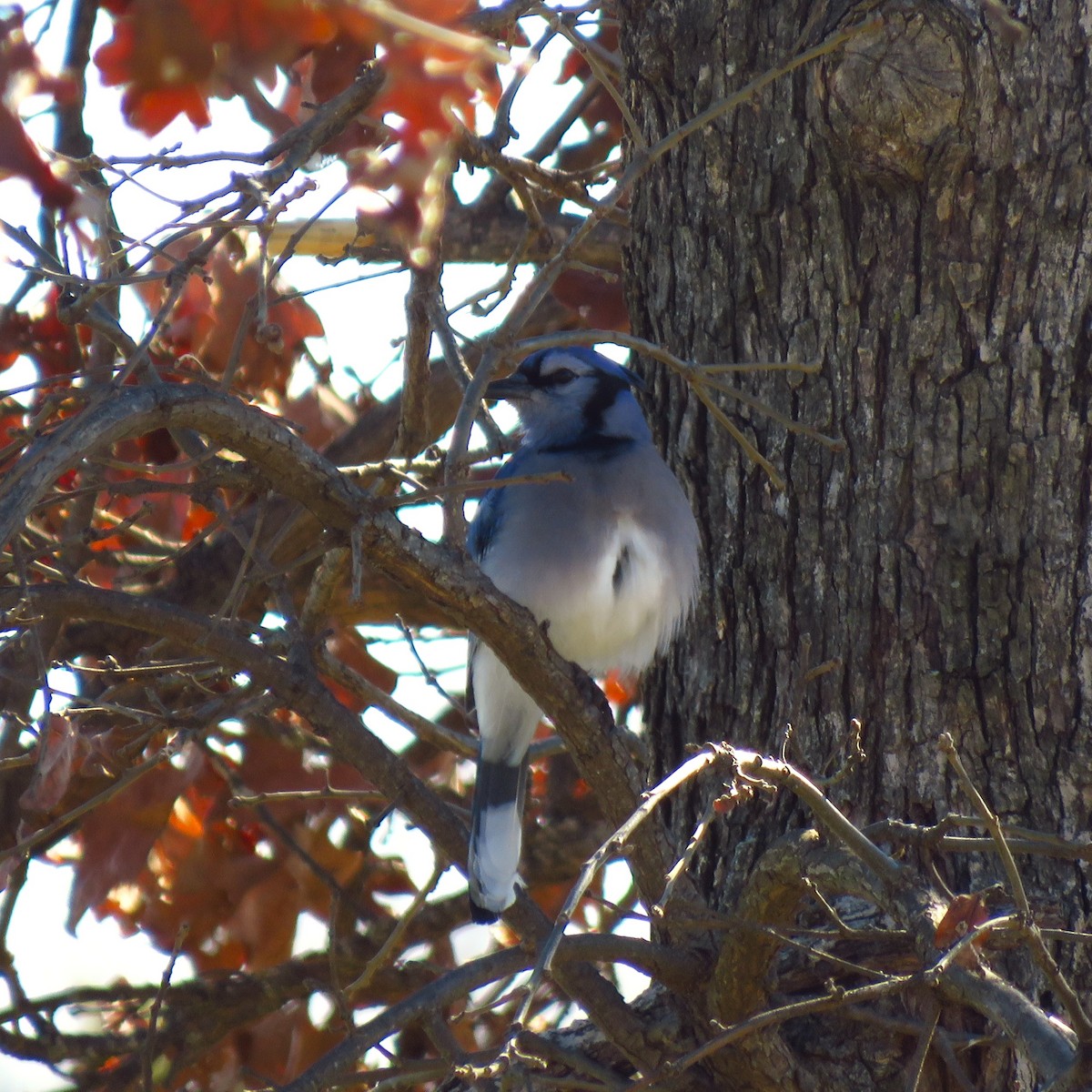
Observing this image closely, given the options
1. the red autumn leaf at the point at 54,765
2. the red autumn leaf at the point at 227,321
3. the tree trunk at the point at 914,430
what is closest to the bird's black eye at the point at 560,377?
the red autumn leaf at the point at 227,321

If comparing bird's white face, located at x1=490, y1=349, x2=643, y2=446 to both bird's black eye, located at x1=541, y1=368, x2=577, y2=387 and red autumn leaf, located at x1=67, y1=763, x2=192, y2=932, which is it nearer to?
bird's black eye, located at x1=541, y1=368, x2=577, y2=387

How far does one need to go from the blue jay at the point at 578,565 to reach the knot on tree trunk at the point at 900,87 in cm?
82

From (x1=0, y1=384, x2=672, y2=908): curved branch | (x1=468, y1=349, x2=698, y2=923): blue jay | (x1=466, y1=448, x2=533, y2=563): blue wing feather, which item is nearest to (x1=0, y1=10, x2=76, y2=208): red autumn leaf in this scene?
(x1=0, y1=384, x2=672, y2=908): curved branch

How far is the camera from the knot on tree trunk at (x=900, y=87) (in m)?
2.48

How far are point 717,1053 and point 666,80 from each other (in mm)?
1885

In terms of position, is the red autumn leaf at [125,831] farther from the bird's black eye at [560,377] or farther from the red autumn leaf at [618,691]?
the red autumn leaf at [618,691]

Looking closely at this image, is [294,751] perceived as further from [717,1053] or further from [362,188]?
[362,188]

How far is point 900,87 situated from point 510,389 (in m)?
1.42

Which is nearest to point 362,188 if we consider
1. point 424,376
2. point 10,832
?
point 424,376

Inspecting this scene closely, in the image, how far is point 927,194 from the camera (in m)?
2.62

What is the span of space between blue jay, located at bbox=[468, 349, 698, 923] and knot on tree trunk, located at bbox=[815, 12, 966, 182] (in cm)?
82

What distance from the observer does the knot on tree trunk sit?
248 centimetres

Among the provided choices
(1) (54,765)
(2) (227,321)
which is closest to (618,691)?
(2) (227,321)

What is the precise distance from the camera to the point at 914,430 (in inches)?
102
